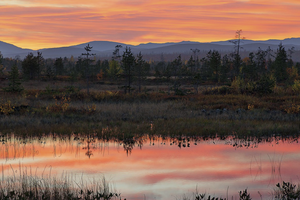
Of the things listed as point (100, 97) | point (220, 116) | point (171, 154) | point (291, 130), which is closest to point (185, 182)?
point (171, 154)

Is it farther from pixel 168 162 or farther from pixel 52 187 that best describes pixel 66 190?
pixel 168 162

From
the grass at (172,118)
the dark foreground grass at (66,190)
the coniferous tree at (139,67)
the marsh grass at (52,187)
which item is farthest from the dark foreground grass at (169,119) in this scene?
the coniferous tree at (139,67)

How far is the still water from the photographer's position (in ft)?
26.1

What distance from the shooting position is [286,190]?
7.37 m

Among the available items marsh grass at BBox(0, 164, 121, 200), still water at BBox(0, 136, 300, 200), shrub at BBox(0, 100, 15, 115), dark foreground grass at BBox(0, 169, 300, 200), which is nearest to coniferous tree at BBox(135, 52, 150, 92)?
shrub at BBox(0, 100, 15, 115)

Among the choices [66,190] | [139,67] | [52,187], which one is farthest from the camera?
[139,67]

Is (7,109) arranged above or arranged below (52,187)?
above

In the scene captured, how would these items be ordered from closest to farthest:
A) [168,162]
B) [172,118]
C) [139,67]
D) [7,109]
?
1. [168,162]
2. [172,118]
3. [7,109]
4. [139,67]

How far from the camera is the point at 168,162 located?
34.4 ft

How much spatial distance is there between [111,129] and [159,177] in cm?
678

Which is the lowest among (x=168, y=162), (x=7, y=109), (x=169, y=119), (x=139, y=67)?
(x=168, y=162)

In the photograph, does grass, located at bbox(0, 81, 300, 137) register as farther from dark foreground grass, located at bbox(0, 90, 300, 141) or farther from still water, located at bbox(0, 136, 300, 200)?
still water, located at bbox(0, 136, 300, 200)

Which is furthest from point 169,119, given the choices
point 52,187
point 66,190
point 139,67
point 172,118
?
point 139,67

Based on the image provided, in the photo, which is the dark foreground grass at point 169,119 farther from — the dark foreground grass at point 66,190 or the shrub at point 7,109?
the dark foreground grass at point 66,190
